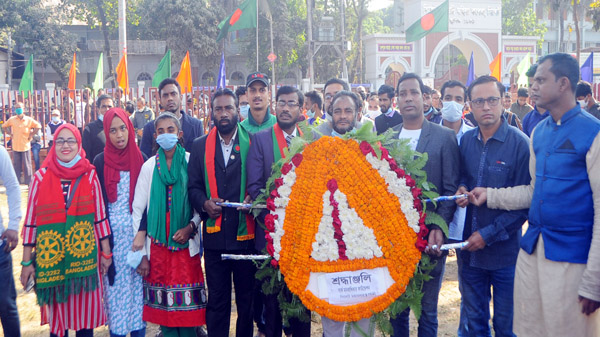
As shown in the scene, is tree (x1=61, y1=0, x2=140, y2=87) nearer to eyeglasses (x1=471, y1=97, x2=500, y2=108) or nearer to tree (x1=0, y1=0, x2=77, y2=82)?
tree (x1=0, y1=0, x2=77, y2=82)

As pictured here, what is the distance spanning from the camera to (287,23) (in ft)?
115

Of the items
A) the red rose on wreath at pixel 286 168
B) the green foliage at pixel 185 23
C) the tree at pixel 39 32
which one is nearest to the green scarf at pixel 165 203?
the red rose on wreath at pixel 286 168

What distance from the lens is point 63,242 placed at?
12.8ft

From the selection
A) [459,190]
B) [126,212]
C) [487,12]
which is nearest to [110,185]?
[126,212]

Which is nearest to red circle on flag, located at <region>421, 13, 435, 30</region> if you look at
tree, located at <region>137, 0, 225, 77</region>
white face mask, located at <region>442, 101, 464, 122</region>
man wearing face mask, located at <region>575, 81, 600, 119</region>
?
man wearing face mask, located at <region>575, 81, 600, 119</region>

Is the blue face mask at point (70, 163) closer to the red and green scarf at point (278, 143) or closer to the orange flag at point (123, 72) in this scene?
the red and green scarf at point (278, 143)

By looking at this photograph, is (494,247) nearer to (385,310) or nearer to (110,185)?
(385,310)

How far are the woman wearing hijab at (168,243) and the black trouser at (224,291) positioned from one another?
124 mm

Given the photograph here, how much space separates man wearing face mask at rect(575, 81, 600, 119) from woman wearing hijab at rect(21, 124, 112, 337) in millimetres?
6234

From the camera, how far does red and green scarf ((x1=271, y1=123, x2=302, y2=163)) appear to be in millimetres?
4035

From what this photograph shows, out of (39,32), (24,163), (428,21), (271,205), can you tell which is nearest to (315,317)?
(271,205)

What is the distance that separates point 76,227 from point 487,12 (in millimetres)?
36311

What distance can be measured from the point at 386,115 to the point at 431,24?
8499mm

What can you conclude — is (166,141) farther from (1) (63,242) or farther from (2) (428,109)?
(2) (428,109)
